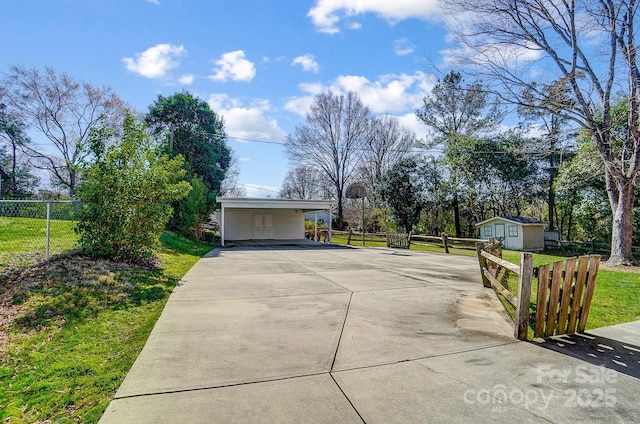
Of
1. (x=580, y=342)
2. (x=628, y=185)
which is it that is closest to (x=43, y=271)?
Answer: (x=580, y=342)

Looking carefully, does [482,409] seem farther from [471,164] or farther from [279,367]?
[471,164]

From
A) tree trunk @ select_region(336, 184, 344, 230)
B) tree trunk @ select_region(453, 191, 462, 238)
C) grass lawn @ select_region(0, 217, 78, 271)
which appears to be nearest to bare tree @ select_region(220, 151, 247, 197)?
tree trunk @ select_region(336, 184, 344, 230)

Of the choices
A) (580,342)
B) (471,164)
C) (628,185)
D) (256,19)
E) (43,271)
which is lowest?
(580,342)

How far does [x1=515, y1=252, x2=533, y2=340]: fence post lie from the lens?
371cm

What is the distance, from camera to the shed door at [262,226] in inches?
851

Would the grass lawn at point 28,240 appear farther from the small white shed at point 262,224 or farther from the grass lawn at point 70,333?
the small white shed at point 262,224

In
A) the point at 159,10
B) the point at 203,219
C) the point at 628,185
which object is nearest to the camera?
the point at 159,10

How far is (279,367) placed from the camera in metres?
2.89

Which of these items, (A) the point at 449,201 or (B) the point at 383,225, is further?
(B) the point at 383,225

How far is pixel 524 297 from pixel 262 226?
1895 centimetres

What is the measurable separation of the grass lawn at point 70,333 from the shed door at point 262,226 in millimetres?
14916

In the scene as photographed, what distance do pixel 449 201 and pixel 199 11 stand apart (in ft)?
73.4

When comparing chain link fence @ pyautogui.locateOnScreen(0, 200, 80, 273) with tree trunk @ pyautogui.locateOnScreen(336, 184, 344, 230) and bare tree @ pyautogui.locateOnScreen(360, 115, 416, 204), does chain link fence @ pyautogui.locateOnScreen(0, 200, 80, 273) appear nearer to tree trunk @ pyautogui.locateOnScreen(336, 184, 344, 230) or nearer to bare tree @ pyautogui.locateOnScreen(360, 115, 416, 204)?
tree trunk @ pyautogui.locateOnScreen(336, 184, 344, 230)

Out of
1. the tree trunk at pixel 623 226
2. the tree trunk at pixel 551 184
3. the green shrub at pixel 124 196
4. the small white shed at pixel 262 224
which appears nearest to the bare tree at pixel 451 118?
the tree trunk at pixel 551 184
